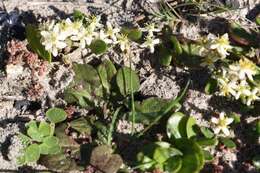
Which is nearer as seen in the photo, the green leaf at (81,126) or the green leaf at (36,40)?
the green leaf at (81,126)

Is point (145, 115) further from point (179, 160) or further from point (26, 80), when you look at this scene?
point (26, 80)

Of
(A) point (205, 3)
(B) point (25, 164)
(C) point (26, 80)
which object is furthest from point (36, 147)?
(A) point (205, 3)

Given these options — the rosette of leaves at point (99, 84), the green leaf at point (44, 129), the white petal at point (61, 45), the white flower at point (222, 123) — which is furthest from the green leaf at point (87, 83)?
the white flower at point (222, 123)

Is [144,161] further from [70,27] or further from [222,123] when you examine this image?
[70,27]

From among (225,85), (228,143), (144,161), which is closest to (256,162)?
(228,143)

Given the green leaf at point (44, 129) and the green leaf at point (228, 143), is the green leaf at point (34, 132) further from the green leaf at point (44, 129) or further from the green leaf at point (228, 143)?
the green leaf at point (228, 143)

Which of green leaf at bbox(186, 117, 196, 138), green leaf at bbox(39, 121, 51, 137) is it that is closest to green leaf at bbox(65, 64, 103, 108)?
green leaf at bbox(39, 121, 51, 137)

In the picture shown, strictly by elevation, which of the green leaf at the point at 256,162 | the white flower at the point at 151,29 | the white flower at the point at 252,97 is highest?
the white flower at the point at 151,29
